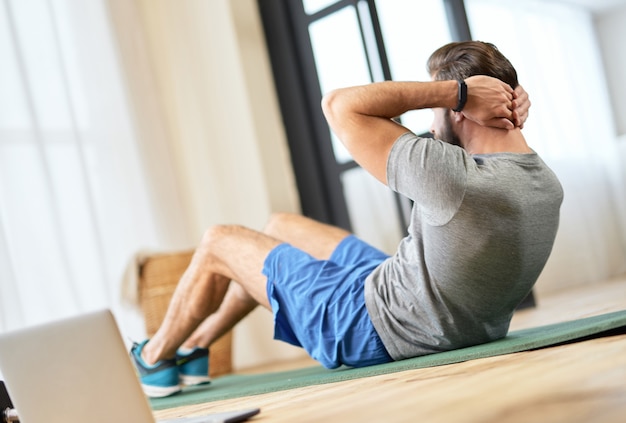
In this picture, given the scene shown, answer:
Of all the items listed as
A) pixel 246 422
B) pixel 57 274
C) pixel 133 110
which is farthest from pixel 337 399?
pixel 133 110

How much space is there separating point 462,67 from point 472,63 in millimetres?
24

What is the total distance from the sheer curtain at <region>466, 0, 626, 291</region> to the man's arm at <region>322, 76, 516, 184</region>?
1769 mm

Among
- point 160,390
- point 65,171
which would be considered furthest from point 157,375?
point 65,171

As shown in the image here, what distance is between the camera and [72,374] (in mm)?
1222

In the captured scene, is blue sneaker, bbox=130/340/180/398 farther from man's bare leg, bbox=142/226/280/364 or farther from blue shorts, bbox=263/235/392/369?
blue shorts, bbox=263/235/392/369

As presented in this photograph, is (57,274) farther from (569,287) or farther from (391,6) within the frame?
(569,287)

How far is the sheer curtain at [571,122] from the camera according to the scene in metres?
3.45

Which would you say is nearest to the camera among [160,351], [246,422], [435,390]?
[435,390]

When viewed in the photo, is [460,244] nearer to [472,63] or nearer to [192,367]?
[472,63]

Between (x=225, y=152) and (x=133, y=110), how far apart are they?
0.50 metres

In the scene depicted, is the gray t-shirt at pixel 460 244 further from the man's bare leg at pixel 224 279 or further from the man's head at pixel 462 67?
the man's bare leg at pixel 224 279

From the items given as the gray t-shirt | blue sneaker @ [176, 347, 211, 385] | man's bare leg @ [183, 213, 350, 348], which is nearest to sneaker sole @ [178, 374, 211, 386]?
blue sneaker @ [176, 347, 211, 385]

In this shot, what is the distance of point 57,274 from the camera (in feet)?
11.6

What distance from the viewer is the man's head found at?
6.18 feet
